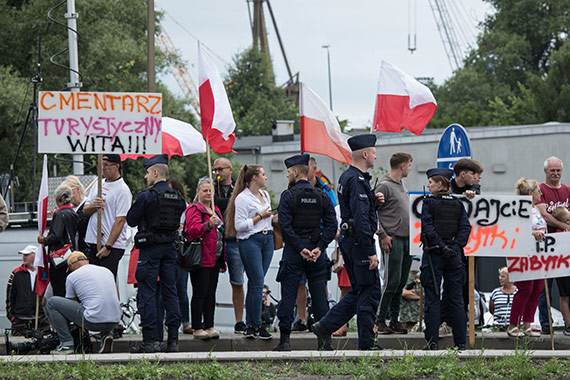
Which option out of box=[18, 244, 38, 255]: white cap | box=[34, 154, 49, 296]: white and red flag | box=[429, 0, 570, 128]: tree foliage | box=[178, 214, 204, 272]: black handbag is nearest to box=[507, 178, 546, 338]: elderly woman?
box=[178, 214, 204, 272]: black handbag

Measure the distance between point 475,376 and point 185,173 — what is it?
2998cm

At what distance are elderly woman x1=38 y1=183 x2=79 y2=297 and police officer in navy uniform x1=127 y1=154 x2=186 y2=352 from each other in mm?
1222

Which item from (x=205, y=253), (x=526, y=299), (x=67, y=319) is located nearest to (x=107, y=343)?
(x=67, y=319)

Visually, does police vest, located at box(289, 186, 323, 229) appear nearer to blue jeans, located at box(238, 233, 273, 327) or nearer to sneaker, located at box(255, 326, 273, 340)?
blue jeans, located at box(238, 233, 273, 327)

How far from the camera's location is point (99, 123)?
10.4m

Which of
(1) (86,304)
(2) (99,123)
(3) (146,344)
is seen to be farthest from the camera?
(2) (99,123)

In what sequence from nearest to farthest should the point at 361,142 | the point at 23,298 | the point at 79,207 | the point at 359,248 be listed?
the point at 359,248
the point at 361,142
the point at 79,207
the point at 23,298

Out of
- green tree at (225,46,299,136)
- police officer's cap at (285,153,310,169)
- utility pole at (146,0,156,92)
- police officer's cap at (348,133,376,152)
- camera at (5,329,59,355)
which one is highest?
green tree at (225,46,299,136)

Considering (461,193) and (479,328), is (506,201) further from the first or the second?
(479,328)

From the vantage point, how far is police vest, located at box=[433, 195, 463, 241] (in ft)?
30.9

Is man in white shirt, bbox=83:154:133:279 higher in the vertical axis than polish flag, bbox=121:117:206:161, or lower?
lower

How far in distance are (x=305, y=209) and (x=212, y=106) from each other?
2085mm

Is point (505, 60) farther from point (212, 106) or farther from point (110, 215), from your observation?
point (110, 215)

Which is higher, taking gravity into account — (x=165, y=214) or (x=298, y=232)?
(x=165, y=214)
